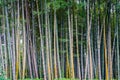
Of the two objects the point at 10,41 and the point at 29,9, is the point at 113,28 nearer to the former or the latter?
the point at 29,9

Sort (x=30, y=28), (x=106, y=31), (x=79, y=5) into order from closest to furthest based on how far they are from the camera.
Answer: (x=79, y=5) < (x=106, y=31) < (x=30, y=28)

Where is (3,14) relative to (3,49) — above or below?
above

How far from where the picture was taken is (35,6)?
941 centimetres

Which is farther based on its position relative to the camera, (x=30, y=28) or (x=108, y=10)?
(x=30, y=28)

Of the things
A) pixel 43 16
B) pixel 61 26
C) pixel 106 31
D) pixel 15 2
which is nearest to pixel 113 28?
pixel 106 31

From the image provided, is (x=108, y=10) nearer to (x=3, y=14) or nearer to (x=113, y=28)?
(x=113, y=28)

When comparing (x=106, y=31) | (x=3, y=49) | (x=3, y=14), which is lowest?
(x=3, y=49)

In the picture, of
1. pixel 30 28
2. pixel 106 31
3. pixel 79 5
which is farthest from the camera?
pixel 30 28

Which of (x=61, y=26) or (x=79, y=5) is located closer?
(x=79, y=5)

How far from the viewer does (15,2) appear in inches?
344

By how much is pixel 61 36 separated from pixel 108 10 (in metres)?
2.01

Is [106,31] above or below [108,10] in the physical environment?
below

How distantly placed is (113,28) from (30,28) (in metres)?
2.98

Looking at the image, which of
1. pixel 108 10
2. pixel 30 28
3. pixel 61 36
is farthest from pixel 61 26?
pixel 108 10
